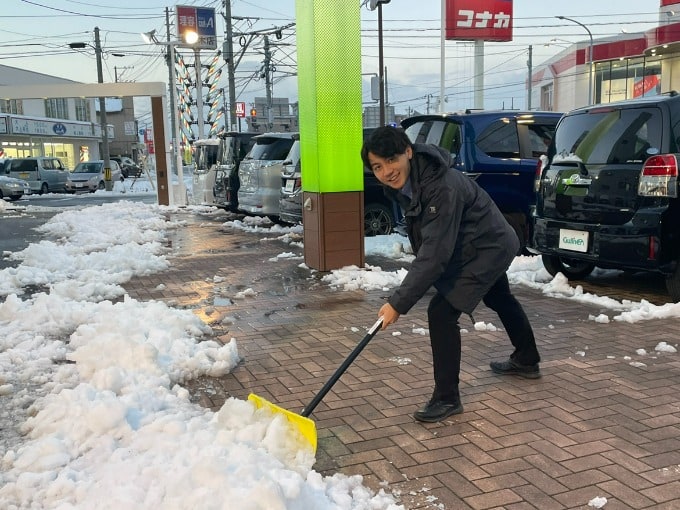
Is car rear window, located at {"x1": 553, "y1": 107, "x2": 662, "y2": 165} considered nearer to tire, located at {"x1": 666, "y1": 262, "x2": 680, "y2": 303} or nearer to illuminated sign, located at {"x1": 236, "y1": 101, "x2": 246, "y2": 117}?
tire, located at {"x1": 666, "y1": 262, "x2": 680, "y2": 303}

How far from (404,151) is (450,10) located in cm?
2366

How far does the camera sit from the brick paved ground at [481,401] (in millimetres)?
3002

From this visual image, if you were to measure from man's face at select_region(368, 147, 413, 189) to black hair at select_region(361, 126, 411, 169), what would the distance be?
0.02 metres

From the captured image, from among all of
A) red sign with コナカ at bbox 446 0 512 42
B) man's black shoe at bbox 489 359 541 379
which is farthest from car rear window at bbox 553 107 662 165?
red sign with コナカ at bbox 446 0 512 42

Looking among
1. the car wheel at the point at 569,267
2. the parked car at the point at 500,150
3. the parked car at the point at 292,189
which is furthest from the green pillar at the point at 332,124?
the parked car at the point at 292,189

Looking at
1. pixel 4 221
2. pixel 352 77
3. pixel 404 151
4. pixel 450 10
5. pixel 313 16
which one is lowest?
pixel 4 221

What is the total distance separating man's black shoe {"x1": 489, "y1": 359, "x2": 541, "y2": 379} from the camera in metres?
4.30

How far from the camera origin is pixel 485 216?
11.9 ft

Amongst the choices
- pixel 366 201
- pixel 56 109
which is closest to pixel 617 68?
pixel 366 201

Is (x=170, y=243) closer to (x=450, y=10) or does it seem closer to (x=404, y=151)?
(x=404, y=151)

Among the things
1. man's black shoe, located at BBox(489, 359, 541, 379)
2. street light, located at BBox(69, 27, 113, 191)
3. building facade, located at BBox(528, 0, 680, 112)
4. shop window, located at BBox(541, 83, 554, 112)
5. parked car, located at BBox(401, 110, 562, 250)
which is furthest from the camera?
shop window, located at BBox(541, 83, 554, 112)

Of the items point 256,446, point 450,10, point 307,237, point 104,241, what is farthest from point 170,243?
point 450,10

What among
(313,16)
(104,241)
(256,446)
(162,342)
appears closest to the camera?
(256,446)

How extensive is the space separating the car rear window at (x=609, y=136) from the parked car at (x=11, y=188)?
2505 cm
